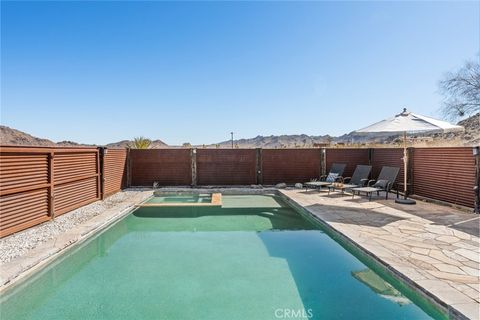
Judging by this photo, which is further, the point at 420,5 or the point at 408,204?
the point at 420,5

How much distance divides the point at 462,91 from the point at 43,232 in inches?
1034

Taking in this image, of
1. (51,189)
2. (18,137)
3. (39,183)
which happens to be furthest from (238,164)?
(18,137)

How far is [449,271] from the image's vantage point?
3725mm

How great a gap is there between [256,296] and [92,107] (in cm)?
2123

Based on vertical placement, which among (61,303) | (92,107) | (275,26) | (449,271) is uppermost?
(275,26)

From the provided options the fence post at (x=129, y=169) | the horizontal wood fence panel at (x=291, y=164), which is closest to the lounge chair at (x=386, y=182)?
the horizontal wood fence panel at (x=291, y=164)

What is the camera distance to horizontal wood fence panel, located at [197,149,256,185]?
12641mm

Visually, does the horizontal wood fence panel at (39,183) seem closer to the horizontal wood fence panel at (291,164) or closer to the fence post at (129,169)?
the fence post at (129,169)

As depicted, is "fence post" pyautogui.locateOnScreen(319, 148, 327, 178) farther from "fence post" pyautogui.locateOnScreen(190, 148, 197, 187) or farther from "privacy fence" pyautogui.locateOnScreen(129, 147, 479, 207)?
"fence post" pyautogui.locateOnScreen(190, 148, 197, 187)

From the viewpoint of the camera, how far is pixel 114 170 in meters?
10.7

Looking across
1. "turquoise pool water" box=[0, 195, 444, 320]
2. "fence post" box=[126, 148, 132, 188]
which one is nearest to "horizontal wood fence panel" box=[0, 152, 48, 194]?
"turquoise pool water" box=[0, 195, 444, 320]

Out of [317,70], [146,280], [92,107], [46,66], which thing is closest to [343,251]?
[146,280]

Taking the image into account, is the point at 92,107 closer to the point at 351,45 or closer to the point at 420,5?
the point at 351,45

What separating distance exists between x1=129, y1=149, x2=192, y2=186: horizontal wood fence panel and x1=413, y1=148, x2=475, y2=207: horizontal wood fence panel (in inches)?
325
